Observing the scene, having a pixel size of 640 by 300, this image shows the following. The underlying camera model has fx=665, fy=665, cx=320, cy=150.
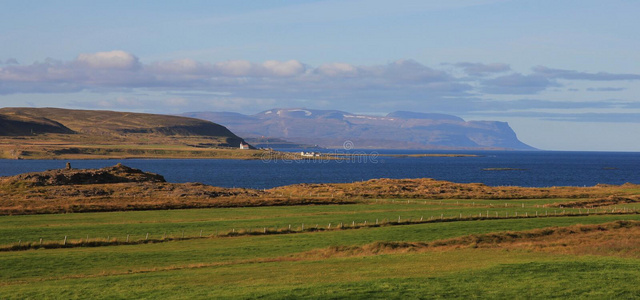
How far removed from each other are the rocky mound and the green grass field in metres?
45.3

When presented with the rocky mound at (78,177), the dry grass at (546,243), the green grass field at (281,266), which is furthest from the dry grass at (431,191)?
the dry grass at (546,243)

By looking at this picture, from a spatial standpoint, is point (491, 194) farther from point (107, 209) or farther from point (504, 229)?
point (107, 209)

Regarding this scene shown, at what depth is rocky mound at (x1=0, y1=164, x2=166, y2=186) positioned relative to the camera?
109125 millimetres

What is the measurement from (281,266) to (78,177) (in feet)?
283

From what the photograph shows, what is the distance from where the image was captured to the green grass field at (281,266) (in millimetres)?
29359

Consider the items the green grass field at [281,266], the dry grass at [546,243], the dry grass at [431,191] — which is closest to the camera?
the green grass field at [281,266]

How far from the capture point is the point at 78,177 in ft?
379

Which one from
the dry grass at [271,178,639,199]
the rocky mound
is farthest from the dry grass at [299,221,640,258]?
the rocky mound

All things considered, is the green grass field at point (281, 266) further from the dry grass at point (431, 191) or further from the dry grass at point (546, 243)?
the dry grass at point (431, 191)

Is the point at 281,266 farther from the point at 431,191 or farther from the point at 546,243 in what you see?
the point at 431,191

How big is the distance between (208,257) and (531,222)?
35421 mm

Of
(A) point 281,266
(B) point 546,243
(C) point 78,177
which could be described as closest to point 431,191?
(C) point 78,177

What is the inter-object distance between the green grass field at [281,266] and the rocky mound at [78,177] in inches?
1784

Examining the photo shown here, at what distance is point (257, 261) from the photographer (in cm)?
4212
